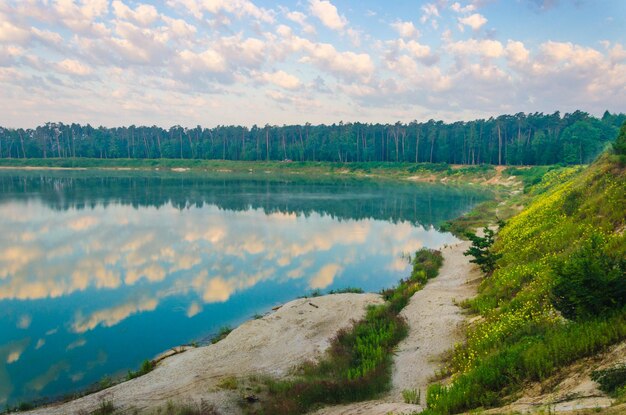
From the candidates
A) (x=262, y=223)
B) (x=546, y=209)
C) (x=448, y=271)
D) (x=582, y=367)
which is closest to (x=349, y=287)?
(x=448, y=271)

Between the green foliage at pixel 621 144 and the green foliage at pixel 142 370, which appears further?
the green foliage at pixel 621 144

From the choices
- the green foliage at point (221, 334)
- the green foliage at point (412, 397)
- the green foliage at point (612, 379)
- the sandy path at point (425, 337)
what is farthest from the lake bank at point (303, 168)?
the green foliage at point (612, 379)

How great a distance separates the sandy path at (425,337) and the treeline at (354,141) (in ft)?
247

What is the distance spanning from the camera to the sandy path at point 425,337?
12078 mm

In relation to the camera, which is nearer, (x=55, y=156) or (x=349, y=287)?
(x=349, y=287)

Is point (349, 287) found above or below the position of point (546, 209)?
below

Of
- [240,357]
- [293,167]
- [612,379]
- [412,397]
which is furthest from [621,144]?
[293,167]

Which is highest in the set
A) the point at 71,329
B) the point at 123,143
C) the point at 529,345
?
the point at 123,143

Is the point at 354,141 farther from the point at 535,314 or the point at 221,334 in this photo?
the point at 535,314

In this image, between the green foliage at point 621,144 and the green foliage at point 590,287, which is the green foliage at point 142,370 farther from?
the green foliage at point 621,144

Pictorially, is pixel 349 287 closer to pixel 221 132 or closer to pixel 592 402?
pixel 592 402

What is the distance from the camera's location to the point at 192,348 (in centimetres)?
1892

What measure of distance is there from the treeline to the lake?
194ft

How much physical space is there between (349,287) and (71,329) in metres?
15.5
